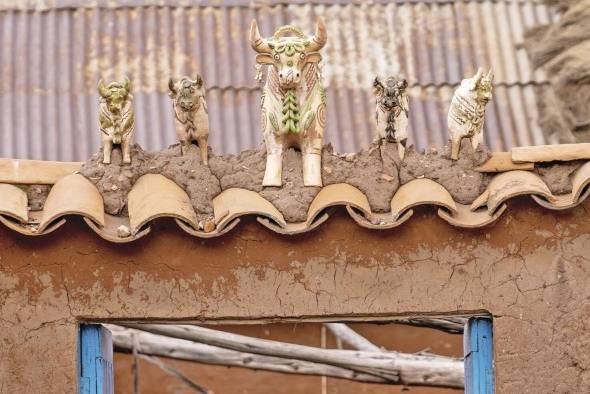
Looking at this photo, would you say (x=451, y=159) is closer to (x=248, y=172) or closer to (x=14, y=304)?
(x=248, y=172)

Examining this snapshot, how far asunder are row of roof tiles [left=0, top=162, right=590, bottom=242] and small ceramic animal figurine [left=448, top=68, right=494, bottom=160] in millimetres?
240

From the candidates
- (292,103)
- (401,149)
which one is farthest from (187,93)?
(401,149)

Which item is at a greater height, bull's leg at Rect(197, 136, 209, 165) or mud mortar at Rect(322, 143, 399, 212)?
bull's leg at Rect(197, 136, 209, 165)

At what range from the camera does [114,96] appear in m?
8.30

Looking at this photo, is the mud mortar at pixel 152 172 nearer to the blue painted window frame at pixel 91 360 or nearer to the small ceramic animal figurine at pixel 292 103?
the small ceramic animal figurine at pixel 292 103

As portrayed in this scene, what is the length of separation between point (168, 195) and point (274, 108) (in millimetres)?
660

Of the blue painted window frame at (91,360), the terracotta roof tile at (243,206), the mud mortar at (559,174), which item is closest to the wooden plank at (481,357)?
the terracotta roof tile at (243,206)

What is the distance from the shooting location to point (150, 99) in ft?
45.0

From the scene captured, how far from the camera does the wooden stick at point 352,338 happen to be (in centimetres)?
1321

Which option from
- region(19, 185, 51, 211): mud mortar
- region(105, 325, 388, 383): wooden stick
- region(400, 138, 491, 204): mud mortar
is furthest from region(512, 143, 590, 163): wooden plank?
region(105, 325, 388, 383): wooden stick

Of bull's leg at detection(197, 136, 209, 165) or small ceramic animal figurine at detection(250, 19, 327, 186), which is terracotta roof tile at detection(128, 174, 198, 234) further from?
small ceramic animal figurine at detection(250, 19, 327, 186)

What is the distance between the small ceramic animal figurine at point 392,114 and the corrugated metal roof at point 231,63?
16.0 feet

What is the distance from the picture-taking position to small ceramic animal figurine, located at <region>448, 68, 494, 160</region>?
830 cm

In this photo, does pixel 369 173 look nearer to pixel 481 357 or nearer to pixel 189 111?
pixel 189 111
